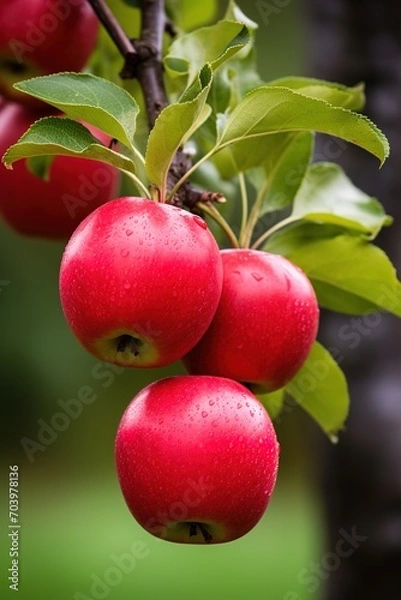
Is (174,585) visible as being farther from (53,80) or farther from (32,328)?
(53,80)

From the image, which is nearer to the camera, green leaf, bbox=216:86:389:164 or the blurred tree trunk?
green leaf, bbox=216:86:389:164

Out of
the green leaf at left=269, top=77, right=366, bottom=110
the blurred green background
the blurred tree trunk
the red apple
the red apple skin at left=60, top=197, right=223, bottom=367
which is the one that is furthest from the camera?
the blurred green background

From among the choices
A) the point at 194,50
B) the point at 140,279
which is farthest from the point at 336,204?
the point at 140,279

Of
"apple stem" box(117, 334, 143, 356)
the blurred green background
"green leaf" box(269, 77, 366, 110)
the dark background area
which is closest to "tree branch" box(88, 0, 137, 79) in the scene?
"green leaf" box(269, 77, 366, 110)

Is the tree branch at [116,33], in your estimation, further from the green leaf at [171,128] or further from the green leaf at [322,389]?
the green leaf at [322,389]

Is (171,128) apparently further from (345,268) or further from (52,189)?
(52,189)

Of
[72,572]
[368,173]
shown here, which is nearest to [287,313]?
[368,173]

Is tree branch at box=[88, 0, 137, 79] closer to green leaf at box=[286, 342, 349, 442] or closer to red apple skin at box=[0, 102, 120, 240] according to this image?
red apple skin at box=[0, 102, 120, 240]
